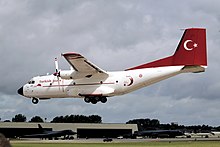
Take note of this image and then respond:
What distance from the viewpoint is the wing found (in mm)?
66137

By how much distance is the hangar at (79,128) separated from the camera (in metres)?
151

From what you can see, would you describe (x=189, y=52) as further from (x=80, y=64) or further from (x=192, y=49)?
(x=80, y=64)

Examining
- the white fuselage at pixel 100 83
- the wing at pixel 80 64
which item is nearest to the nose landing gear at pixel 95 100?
the white fuselage at pixel 100 83

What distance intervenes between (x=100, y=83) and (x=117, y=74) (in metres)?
2.59

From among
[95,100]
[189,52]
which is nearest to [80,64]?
[95,100]

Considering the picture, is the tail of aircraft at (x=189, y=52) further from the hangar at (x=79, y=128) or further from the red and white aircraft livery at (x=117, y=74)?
the hangar at (x=79, y=128)

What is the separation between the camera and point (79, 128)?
162000 mm

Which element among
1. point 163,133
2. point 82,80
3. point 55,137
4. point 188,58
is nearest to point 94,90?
point 82,80

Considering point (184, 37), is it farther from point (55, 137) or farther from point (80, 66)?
point (55, 137)

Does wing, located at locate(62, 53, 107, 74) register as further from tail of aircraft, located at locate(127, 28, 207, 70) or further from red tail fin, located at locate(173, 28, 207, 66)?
red tail fin, located at locate(173, 28, 207, 66)

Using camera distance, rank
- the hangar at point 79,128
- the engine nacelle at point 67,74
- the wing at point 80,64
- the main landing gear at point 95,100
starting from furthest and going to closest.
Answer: the hangar at point 79,128 < the main landing gear at point 95,100 < the engine nacelle at point 67,74 < the wing at point 80,64

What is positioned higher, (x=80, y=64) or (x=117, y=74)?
(x=80, y=64)

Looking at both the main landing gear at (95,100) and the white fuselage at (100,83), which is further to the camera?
the main landing gear at (95,100)

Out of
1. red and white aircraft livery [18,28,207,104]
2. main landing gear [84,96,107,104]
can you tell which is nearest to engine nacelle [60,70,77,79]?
red and white aircraft livery [18,28,207,104]
